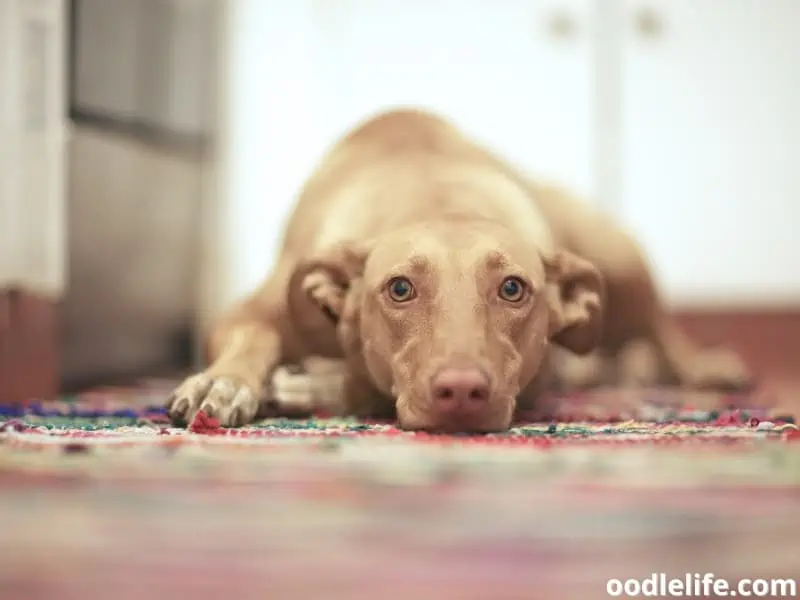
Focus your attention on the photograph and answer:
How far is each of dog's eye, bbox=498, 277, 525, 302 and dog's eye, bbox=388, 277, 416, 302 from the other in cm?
12

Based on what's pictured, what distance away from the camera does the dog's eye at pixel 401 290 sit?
128cm

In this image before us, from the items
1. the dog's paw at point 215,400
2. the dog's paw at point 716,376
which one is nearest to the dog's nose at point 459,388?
the dog's paw at point 215,400

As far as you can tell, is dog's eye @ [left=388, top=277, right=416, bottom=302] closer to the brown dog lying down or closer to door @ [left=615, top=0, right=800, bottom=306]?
the brown dog lying down

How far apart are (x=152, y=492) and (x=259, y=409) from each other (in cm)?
59

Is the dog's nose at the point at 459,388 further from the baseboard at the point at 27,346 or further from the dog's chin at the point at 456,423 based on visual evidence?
the baseboard at the point at 27,346

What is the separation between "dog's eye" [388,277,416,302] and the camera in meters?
1.28

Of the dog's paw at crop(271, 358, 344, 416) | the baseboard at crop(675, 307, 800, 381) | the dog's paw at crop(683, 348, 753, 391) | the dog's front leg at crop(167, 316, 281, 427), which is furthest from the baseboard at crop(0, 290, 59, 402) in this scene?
the baseboard at crop(675, 307, 800, 381)

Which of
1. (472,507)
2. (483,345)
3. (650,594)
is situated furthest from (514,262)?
(650,594)

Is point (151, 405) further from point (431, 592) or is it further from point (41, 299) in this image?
point (431, 592)

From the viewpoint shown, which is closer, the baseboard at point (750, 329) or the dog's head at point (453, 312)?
the dog's head at point (453, 312)

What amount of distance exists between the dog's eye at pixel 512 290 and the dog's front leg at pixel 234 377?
0.38 m

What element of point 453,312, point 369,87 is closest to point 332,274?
point 453,312

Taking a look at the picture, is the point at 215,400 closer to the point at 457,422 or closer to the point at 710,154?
the point at 457,422

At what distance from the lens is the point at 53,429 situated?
1241 millimetres
